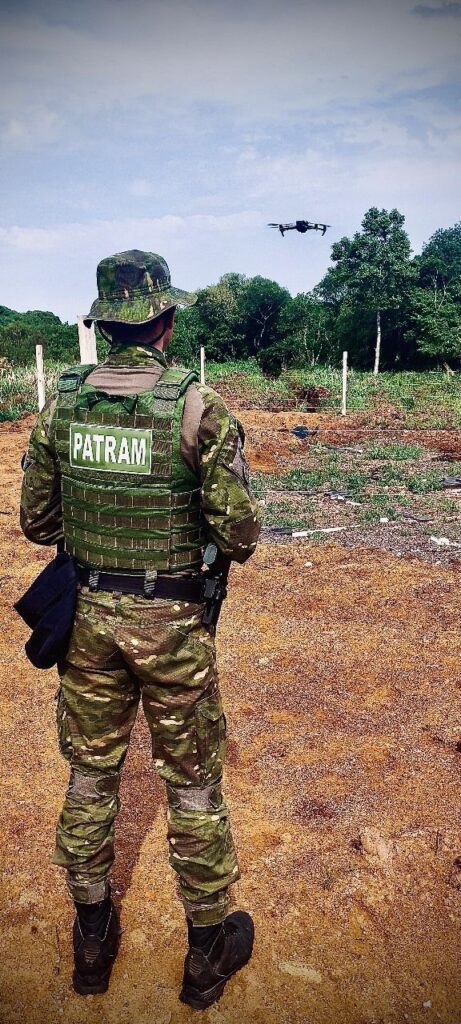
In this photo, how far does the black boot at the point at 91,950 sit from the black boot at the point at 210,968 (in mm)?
268

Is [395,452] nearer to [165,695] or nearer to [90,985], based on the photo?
[165,695]

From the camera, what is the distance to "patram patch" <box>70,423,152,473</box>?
209 cm

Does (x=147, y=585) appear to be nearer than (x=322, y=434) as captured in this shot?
Yes

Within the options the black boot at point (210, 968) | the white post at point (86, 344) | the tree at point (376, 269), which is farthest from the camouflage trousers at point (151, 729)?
the tree at point (376, 269)

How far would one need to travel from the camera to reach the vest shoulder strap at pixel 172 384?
2080mm

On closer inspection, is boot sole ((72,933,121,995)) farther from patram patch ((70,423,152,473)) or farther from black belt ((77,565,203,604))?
patram patch ((70,423,152,473))

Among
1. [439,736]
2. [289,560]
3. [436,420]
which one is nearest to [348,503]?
[289,560]

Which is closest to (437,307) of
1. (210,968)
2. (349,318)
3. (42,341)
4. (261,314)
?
(349,318)

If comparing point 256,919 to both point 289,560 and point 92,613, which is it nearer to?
point 92,613

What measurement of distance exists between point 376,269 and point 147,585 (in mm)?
40293

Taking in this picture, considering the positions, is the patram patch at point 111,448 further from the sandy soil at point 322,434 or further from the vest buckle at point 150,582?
the sandy soil at point 322,434

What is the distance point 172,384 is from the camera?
2.10m

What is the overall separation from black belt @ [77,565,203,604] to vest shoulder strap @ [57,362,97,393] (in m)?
0.57

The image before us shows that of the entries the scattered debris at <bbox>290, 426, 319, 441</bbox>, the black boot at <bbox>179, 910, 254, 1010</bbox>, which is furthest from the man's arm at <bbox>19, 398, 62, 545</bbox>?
the scattered debris at <bbox>290, 426, 319, 441</bbox>
